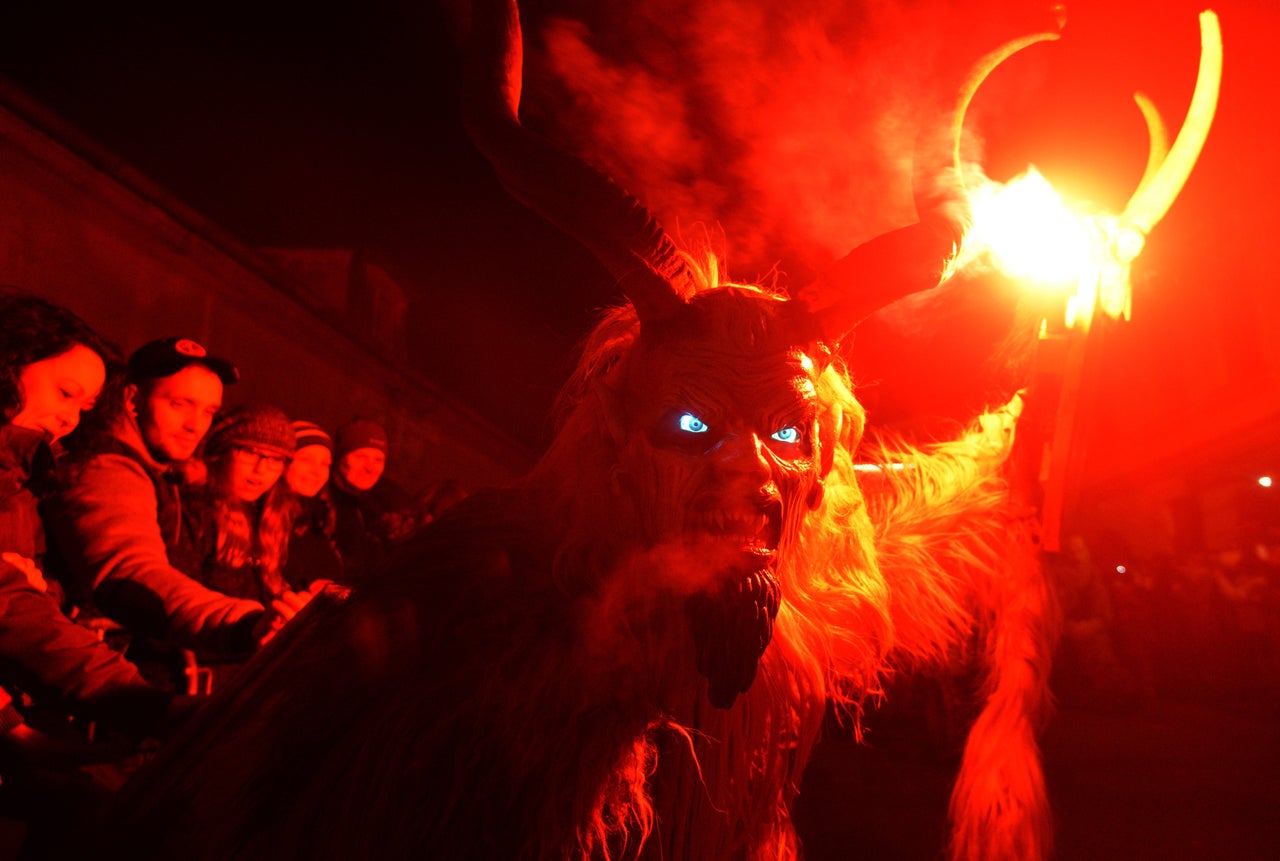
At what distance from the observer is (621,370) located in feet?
5.73

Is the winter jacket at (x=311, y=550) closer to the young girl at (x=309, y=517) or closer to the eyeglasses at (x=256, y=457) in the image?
the young girl at (x=309, y=517)

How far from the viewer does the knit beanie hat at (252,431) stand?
9.50ft

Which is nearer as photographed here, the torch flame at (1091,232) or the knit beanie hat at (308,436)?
the torch flame at (1091,232)

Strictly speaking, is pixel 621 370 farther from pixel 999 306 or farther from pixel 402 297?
pixel 402 297

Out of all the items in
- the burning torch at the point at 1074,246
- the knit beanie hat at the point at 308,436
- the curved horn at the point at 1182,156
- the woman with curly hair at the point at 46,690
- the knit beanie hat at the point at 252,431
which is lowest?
the woman with curly hair at the point at 46,690

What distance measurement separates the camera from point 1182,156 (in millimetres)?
2393

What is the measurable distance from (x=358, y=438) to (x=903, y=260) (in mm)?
3246

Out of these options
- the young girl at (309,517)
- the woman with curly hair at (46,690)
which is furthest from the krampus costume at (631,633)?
the young girl at (309,517)

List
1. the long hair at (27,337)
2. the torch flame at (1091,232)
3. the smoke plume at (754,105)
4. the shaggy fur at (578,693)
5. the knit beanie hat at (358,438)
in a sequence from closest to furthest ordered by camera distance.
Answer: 1. the shaggy fur at (578,693)
2. the long hair at (27,337)
3. the torch flame at (1091,232)
4. the smoke plume at (754,105)
5. the knit beanie hat at (358,438)

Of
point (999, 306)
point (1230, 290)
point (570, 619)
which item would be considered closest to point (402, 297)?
point (999, 306)

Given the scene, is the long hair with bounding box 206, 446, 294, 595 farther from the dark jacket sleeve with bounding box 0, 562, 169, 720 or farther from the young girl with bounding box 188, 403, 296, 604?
the dark jacket sleeve with bounding box 0, 562, 169, 720

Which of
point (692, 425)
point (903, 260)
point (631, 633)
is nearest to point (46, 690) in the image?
point (631, 633)

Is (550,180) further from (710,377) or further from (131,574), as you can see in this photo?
(131,574)

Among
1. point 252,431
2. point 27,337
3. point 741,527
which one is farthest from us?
point 252,431
